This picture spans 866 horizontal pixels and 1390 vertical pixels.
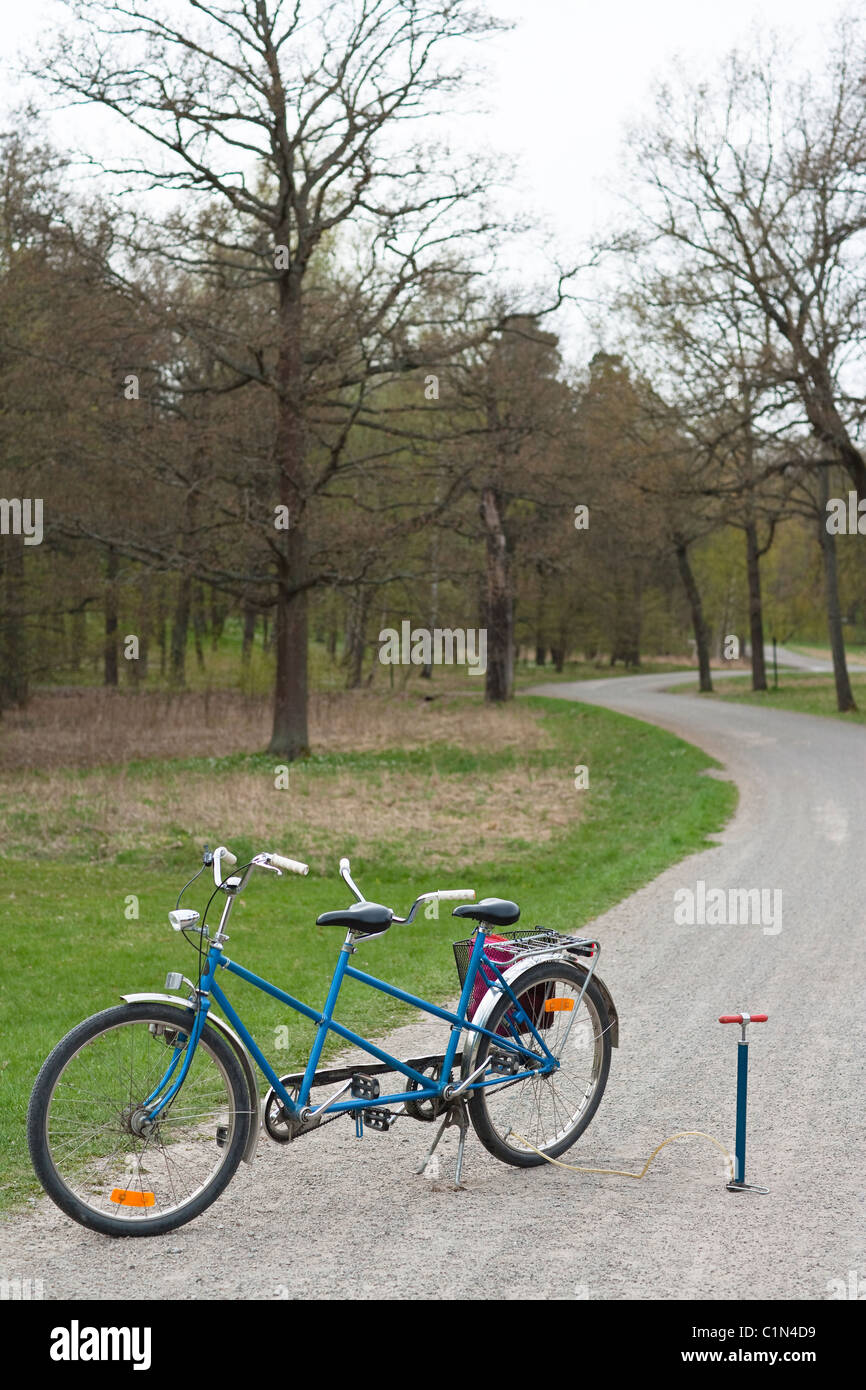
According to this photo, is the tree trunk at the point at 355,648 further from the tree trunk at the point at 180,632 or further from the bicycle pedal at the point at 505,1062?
the bicycle pedal at the point at 505,1062

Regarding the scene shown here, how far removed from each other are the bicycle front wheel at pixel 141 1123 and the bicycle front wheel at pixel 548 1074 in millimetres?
1058

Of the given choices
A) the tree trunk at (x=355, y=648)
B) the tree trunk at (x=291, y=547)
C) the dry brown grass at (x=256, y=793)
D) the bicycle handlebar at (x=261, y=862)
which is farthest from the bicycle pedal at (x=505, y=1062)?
the tree trunk at (x=355, y=648)

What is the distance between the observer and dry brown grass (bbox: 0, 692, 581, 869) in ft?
53.9

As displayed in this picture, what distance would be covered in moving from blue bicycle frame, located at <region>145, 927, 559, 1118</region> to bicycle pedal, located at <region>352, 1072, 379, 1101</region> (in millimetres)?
16

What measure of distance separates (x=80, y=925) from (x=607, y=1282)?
811cm

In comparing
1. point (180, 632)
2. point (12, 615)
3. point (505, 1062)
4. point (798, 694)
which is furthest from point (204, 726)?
point (505, 1062)

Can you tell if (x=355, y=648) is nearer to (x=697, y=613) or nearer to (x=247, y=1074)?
(x=697, y=613)

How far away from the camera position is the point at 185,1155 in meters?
4.87

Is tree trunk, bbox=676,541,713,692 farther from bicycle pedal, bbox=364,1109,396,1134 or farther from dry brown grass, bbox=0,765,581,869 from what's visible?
bicycle pedal, bbox=364,1109,396,1134

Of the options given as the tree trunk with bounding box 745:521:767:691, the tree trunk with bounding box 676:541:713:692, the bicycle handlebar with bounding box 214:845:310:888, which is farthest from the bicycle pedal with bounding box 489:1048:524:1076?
the tree trunk with bounding box 676:541:713:692

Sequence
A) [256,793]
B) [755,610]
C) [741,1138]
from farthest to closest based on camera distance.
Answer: [755,610] < [256,793] < [741,1138]

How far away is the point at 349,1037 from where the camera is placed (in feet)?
16.4

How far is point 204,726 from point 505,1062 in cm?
2689

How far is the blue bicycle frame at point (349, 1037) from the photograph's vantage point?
4789 mm
